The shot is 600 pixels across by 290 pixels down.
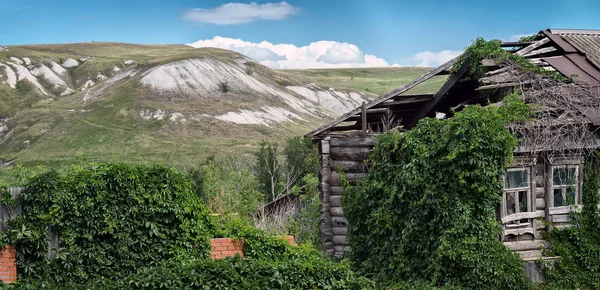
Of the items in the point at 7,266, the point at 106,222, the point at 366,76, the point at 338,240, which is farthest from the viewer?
the point at 366,76

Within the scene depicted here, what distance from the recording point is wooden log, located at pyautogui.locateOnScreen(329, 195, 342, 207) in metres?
19.0

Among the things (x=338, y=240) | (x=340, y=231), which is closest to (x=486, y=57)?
(x=340, y=231)

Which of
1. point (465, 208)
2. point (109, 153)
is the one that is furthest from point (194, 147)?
point (465, 208)

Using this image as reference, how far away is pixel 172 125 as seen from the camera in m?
78.8

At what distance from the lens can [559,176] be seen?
52.5ft

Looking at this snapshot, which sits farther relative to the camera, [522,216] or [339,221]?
[339,221]

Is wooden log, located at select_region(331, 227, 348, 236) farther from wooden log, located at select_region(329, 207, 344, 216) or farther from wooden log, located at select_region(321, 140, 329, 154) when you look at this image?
wooden log, located at select_region(321, 140, 329, 154)

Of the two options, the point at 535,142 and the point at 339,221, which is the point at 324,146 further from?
the point at 535,142

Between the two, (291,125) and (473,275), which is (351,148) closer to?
(473,275)

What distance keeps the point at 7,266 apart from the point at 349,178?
938 centimetres

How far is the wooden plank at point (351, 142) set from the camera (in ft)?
60.6

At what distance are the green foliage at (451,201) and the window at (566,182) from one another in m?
1.79

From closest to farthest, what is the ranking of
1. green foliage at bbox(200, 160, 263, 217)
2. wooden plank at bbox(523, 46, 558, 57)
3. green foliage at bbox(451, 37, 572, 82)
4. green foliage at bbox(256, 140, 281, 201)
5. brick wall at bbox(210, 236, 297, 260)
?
brick wall at bbox(210, 236, 297, 260)
green foliage at bbox(451, 37, 572, 82)
wooden plank at bbox(523, 46, 558, 57)
green foliage at bbox(200, 160, 263, 217)
green foliage at bbox(256, 140, 281, 201)

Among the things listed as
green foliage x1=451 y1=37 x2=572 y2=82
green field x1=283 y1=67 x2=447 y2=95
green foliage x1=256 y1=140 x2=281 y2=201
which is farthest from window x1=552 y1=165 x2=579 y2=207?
green field x1=283 y1=67 x2=447 y2=95
